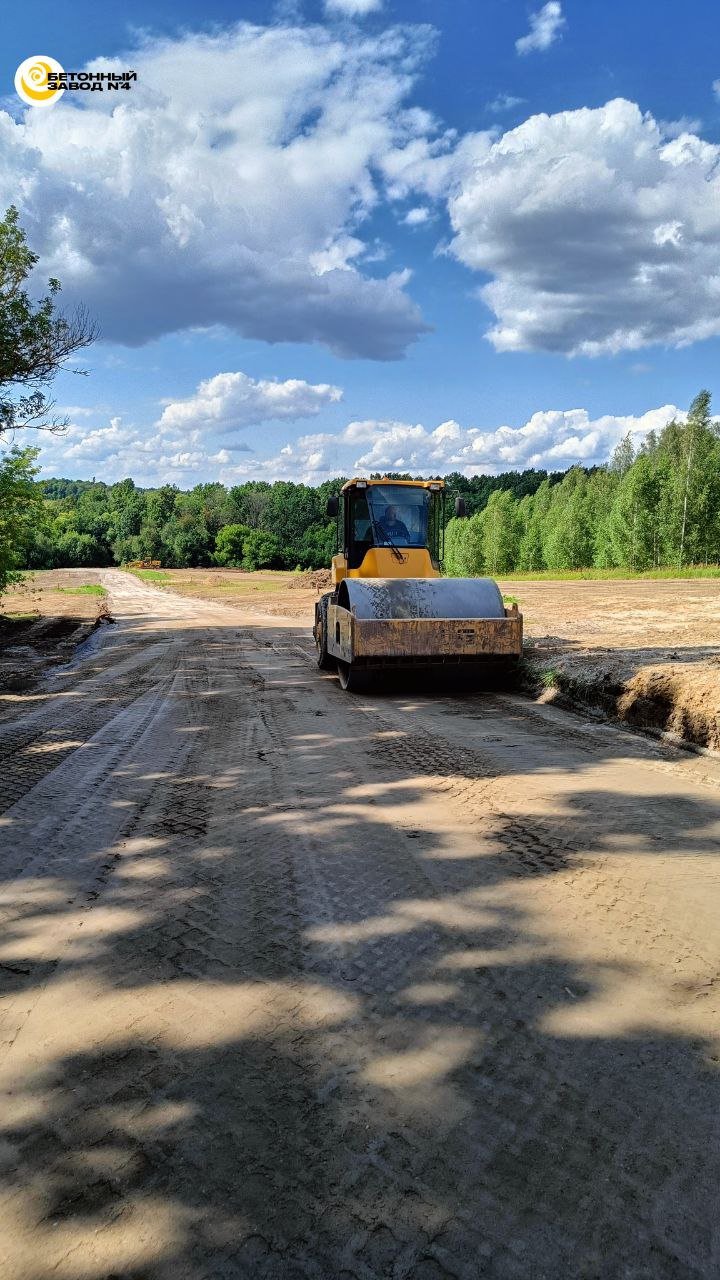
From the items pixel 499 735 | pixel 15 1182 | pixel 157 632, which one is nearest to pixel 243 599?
pixel 157 632

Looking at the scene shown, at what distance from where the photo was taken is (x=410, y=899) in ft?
11.0

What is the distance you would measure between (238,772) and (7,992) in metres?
2.84

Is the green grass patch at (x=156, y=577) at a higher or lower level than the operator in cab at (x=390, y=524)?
lower

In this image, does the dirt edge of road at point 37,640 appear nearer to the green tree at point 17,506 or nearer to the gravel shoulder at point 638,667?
the green tree at point 17,506

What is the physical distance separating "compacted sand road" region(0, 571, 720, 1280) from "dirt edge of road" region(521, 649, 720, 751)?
137 centimetres

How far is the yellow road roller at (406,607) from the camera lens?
28.0 feet

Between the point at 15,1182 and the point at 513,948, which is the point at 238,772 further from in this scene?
the point at 15,1182

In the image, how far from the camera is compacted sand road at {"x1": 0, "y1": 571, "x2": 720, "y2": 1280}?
5.79ft

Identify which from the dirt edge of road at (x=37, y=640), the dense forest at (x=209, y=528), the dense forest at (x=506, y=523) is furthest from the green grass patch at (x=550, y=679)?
the dense forest at (x=209, y=528)

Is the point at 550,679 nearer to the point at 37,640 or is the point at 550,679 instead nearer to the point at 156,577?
the point at 37,640

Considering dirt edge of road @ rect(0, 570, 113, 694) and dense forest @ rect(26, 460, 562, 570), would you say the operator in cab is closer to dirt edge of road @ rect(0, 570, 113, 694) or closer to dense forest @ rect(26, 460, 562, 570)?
dirt edge of road @ rect(0, 570, 113, 694)

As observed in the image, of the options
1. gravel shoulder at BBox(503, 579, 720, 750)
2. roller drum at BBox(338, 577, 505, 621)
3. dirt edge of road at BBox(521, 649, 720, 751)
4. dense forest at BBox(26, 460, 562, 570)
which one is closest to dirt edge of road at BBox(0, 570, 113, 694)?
roller drum at BBox(338, 577, 505, 621)

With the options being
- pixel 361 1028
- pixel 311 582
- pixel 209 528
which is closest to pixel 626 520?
pixel 311 582

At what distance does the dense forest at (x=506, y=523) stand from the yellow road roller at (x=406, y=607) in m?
0.70
